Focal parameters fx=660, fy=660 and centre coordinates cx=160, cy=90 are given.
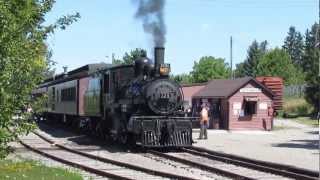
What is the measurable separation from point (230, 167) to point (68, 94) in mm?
21189

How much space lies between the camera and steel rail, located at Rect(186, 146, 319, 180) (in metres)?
15.1

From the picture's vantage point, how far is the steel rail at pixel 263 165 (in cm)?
Answer: 1509

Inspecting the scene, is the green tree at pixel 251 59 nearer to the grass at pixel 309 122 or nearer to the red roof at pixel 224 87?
the grass at pixel 309 122

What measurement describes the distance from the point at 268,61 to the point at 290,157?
8947 centimetres

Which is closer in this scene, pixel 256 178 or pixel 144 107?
pixel 256 178

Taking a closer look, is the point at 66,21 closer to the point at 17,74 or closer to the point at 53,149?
the point at 17,74

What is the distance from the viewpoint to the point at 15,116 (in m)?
9.79

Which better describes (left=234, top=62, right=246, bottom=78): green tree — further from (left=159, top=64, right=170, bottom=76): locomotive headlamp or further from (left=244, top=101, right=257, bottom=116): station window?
(left=159, top=64, right=170, bottom=76): locomotive headlamp

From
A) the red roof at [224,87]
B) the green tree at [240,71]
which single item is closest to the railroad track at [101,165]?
the red roof at [224,87]

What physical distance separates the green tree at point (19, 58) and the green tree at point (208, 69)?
91.8 m

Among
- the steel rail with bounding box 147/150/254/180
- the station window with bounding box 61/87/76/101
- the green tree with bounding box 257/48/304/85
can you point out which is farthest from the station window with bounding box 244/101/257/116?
the green tree with bounding box 257/48/304/85

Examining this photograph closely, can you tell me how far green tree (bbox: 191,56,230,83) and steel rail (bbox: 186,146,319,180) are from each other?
79923 mm

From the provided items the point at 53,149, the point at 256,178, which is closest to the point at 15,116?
the point at 256,178

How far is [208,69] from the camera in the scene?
340 feet
